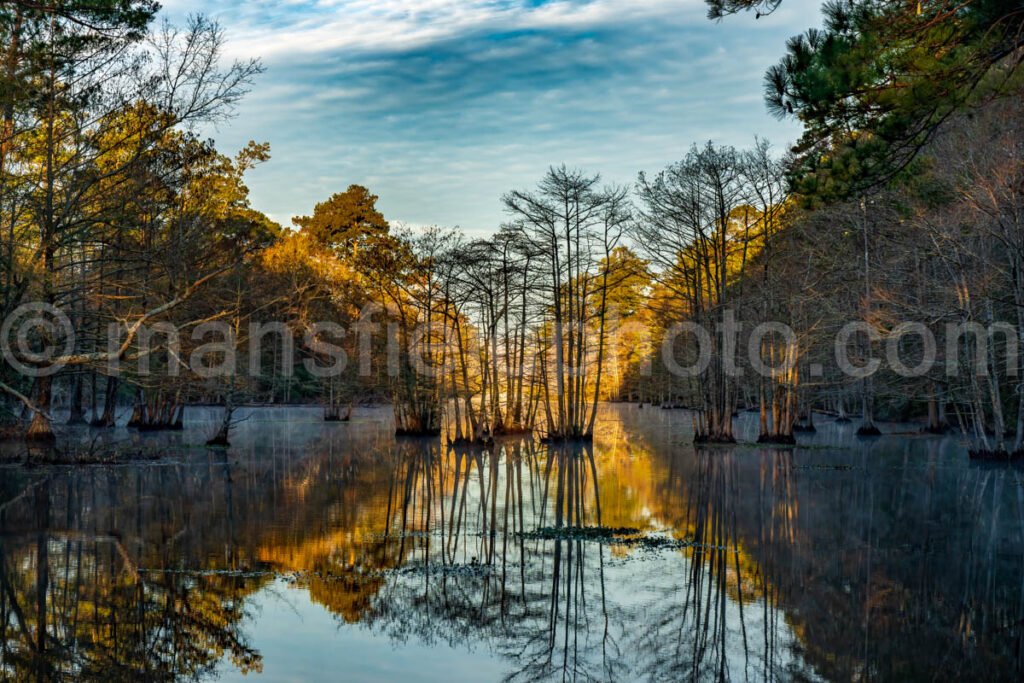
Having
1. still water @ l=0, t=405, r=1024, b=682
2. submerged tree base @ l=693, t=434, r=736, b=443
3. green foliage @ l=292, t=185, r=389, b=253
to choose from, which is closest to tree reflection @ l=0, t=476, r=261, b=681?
still water @ l=0, t=405, r=1024, b=682

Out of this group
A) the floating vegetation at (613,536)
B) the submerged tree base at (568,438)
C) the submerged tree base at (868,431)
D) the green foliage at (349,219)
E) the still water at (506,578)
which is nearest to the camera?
the still water at (506,578)

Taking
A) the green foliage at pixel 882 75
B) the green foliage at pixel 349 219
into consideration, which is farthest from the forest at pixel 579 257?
the green foliage at pixel 349 219

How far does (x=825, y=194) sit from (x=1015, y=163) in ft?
41.5

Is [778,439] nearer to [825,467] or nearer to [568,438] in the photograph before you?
[568,438]

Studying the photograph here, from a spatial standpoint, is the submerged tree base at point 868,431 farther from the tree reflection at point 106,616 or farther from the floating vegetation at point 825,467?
the tree reflection at point 106,616

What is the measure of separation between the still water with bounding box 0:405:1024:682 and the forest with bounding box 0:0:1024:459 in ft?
14.8

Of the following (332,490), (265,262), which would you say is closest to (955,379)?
(332,490)

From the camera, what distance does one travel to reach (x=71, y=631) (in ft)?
25.8

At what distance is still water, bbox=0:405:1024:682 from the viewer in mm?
7434

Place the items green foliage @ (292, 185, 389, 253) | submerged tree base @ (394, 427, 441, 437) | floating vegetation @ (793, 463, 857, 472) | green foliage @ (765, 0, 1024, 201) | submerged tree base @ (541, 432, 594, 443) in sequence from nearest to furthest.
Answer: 1. green foliage @ (765, 0, 1024, 201)
2. floating vegetation @ (793, 463, 857, 472)
3. submerged tree base @ (541, 432, 594, 443)
4. submerged tree base @ (394, 427, 441, 437)
5. green foliage @ (292, 185, 389, 253)

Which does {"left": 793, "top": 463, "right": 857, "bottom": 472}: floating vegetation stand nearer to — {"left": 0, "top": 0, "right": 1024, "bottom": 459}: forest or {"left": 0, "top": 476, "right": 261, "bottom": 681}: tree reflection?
{"left": 0, "top": 0, "right": 1024, "bottom": 459}: forest

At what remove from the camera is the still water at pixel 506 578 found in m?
7.43

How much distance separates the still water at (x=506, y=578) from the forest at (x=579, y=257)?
14.8ft

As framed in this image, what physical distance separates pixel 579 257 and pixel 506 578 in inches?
992
